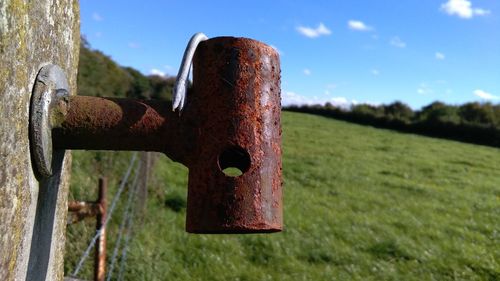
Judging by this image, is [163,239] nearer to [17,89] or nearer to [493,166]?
[17,89]

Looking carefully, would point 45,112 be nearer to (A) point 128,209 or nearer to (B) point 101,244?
(B) point 101,244

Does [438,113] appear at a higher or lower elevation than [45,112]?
higher

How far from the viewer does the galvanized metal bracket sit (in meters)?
1.01

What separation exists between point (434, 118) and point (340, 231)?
26442 mm

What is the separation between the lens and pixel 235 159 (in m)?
1.15

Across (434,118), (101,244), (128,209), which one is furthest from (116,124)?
(434,118)

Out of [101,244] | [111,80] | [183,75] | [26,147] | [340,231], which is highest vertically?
[111,80]

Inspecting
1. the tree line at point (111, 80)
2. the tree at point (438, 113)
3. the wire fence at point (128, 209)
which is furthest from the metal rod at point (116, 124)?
the tree at point (438, 113)

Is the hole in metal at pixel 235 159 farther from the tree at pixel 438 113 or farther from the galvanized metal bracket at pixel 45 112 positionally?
the tree at pixel 438 113

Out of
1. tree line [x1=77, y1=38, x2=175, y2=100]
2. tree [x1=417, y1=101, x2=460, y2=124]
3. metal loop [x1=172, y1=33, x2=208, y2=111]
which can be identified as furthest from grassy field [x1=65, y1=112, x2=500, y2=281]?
tree [x1=417, y1=101, x2=460, y2=124]

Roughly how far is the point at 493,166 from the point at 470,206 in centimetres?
676

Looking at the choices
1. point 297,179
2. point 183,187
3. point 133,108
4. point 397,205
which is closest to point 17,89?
point 133,108

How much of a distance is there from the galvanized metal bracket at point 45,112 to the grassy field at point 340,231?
4.47 meters

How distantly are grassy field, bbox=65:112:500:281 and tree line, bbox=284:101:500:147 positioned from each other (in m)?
16.2
